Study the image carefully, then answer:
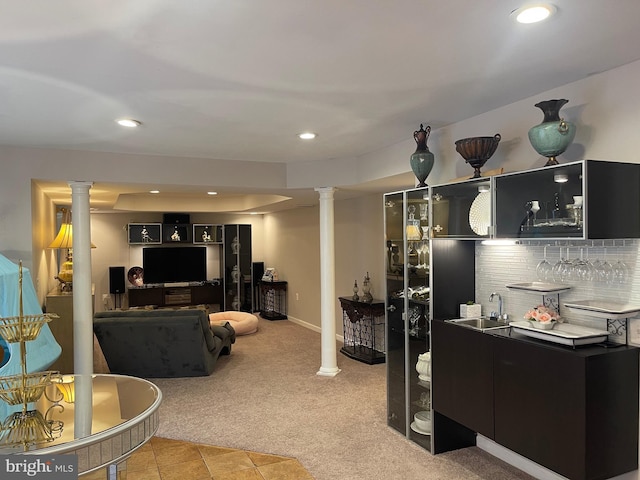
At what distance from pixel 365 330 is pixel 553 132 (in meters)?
4.25

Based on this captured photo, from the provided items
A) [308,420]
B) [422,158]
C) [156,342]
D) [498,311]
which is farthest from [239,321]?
[498,311]

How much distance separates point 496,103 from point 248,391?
11.6ft

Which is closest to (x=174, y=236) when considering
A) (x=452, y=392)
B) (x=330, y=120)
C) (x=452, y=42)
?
(x=330, y=120)

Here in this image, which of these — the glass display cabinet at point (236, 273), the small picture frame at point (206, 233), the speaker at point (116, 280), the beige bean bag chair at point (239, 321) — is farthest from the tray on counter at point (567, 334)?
the speaker at point (116, 280)

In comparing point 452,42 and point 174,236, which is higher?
point 452,42

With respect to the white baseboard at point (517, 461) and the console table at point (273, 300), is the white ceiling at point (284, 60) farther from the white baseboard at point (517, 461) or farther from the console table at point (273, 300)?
the console table at point (273, 300)

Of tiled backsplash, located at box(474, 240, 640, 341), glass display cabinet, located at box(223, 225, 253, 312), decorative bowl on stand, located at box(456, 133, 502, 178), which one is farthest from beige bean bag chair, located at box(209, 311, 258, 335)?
decorative bowl on stand, located at box(456, 133, 502, 178)

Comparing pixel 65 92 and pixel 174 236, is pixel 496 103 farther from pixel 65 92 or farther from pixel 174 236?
pixel 174 236

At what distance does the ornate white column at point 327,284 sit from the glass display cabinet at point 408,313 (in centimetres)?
150

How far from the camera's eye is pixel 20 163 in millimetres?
4285

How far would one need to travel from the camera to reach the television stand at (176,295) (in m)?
9.08

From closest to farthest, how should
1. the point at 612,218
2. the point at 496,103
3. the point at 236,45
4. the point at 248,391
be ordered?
the point at 236,45, the point at 612,218, the point at 496,103, the point at 248,391

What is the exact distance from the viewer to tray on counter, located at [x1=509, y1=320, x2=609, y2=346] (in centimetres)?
243

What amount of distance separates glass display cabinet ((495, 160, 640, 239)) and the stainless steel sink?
715 millimetres
